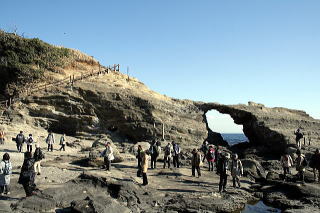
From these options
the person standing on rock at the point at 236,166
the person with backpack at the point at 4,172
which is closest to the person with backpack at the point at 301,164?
the person standing on rock at the point at 236,166

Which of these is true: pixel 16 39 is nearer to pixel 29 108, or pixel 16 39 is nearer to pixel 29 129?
pixel 29 108

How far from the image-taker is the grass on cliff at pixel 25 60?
32719 millimetres

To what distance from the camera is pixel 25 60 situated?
1334 inches

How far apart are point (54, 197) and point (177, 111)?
929 inches

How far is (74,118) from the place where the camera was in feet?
99.3

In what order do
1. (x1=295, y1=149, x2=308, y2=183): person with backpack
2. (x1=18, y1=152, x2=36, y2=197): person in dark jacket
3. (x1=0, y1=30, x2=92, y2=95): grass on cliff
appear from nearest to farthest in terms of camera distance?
(x1=18, y1=152, x2=36, y2=197): person in dark jacket, (x1=295, y1=149, x2=308, y2=183): person with backpack, (x1=0, y1=30, x2=92, y2=95): grass on cliff

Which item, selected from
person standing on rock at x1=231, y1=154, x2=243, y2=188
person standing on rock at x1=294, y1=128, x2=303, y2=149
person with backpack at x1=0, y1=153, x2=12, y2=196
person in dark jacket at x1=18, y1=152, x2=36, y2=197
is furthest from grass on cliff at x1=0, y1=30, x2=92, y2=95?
person standing on rock at x1=294, y1=128, x2=303, y2=149

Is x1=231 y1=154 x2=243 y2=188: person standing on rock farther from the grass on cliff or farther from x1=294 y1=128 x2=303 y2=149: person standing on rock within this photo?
the grass on cliff

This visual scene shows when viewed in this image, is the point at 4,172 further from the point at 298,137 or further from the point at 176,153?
the point at 298,137

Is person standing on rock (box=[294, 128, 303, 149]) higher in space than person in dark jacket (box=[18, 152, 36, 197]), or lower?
higher

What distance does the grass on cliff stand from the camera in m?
32.7

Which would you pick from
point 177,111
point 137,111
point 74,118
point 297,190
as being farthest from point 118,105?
point 297,190

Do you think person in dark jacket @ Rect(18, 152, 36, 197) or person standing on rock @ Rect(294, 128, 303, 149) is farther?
person standing on rock @ Rect(294, 128, 303, 149)

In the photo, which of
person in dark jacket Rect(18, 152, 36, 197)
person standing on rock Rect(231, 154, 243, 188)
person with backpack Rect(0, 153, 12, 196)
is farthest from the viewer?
person standing on rock Rect(231, 154, 243, 188)
